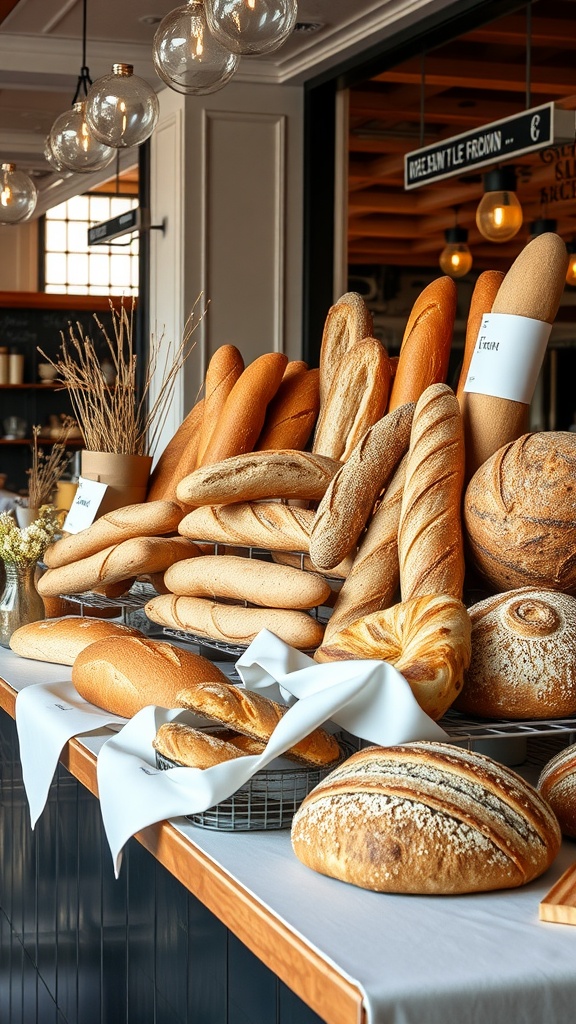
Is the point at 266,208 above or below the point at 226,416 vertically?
above

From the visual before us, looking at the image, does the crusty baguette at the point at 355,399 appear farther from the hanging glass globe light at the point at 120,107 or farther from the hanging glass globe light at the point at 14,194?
the hanging glass globe light at the point at 14,194

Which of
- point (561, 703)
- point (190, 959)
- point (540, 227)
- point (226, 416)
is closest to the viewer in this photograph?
point (561, 703)

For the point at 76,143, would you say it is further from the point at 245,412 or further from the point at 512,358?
the point at 512,358

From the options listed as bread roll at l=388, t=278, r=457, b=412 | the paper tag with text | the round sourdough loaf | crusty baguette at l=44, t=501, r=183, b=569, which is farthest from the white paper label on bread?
the paper tag with text

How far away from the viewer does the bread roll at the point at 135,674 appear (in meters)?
1.20

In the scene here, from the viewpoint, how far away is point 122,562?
1.56 m

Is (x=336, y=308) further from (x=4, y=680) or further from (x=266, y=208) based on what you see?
(x=266, y=208)

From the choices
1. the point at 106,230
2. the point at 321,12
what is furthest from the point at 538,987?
the point at 106,230

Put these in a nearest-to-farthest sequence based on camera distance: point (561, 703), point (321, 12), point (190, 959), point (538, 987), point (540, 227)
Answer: point (538, 987) < point (561, 703) < point (190, 959) < point (321, 12) < point (540, 227)

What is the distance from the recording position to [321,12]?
14.3ft

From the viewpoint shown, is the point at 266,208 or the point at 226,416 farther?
the point at 266,208

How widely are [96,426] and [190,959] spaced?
3.33 feet

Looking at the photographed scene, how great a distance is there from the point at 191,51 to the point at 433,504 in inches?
59.6

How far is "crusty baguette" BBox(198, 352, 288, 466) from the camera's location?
165cm
